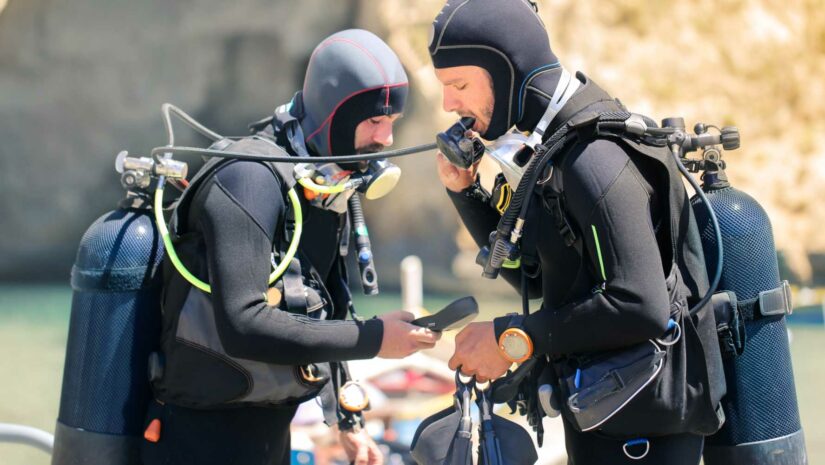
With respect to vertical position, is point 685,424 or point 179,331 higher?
point 179,331

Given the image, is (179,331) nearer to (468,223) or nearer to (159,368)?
(159,368)

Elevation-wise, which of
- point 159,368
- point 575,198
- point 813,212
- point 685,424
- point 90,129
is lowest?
point 685,424

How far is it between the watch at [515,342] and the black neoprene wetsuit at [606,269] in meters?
0.02

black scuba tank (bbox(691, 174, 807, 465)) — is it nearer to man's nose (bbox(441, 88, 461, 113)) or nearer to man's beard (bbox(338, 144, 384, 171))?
man's nose (bbox(441, 88, 461, 113))

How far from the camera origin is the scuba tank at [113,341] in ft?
7.52

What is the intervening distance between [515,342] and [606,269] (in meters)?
0.25

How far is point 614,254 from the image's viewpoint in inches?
71.8

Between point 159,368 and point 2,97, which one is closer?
point 159,368

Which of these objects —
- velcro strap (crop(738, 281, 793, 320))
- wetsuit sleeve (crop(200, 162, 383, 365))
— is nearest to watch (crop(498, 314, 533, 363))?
wetsuit sleeve (crop(200, 162, 383, 365))

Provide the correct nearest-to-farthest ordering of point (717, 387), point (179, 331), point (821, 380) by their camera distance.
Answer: point (717, 387)
point (179, 331)
point (821, 380)

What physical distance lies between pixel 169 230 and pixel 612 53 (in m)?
10.7

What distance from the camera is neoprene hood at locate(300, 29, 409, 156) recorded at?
2359mm

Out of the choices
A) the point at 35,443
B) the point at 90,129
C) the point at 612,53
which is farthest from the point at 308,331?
the point at 90,129

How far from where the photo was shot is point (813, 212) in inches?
455
